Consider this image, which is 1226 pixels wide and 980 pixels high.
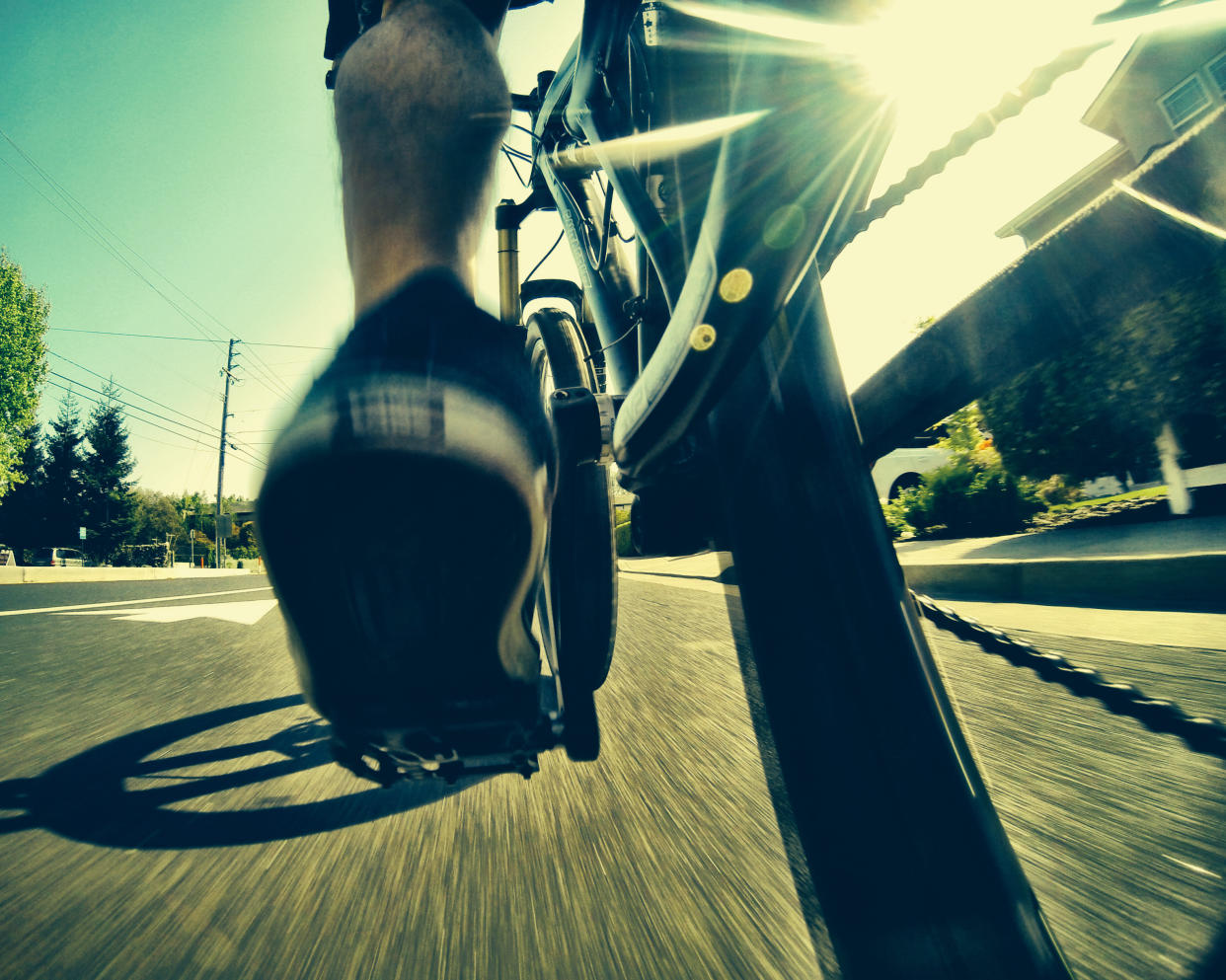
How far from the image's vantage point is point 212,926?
713 millimetres

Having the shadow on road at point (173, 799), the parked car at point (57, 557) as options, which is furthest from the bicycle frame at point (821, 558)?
the parked car at point (57, 557)

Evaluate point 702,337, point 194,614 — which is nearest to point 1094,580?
point 702,337

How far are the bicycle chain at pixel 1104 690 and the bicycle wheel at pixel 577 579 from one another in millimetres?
447

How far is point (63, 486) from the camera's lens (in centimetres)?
3466

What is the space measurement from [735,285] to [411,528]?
0.28 m

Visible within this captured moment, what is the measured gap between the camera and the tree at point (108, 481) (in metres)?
35.6

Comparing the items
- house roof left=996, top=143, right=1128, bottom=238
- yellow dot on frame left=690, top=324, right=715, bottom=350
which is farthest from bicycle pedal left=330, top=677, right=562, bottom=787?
house roof left=996, top=143, right=1128, bottom=238

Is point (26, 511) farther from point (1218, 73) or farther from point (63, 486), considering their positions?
point (1218, 73)

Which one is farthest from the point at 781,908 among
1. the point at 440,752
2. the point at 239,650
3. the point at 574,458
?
the point at 239,650

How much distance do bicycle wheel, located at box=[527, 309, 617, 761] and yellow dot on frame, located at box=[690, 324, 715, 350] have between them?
17.6 inches

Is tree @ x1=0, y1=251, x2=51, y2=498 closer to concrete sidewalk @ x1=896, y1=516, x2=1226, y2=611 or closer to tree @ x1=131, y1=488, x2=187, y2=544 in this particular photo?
tree @ x1=131, y1=488, x2=187, y2=544

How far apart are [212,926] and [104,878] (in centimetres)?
27

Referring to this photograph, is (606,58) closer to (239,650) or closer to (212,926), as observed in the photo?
(212,926)

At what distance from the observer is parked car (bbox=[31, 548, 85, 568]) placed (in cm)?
3316
